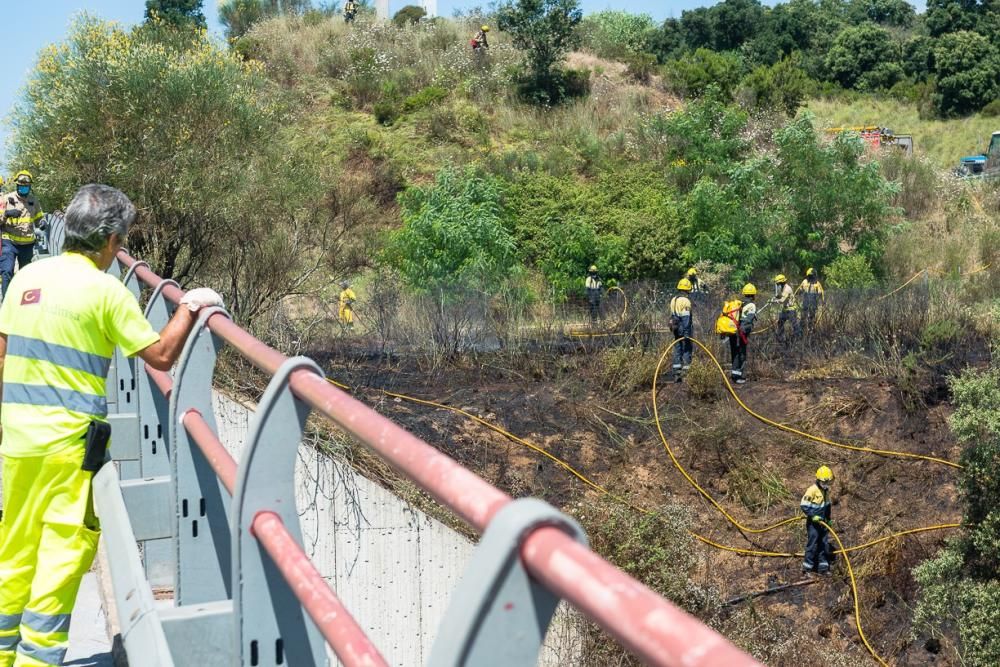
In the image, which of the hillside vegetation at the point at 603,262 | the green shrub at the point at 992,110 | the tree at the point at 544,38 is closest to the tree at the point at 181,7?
the hillside vegetation at the point at 603,262

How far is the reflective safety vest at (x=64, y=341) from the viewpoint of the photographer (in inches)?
129

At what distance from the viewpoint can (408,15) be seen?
4312cm

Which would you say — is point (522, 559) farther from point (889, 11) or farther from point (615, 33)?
point (889, 11)

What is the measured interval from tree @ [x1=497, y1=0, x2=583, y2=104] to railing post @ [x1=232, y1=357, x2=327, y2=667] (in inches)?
1334

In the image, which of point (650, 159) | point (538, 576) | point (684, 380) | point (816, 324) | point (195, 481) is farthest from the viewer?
point (650, 159)

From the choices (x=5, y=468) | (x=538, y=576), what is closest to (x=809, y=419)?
(x=5, y=468)

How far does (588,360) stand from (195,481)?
564 inches

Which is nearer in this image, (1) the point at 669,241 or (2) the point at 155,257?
(2) the point at 155,257

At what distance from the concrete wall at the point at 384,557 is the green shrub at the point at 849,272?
1643 cm

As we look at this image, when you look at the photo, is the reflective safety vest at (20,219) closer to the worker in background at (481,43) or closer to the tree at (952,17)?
the worker in background at (481,43)

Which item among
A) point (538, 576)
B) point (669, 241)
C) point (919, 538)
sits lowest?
point (919, 538)

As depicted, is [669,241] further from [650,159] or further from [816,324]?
[816,324]

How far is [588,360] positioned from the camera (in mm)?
17016

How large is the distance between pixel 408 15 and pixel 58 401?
41869 mm
